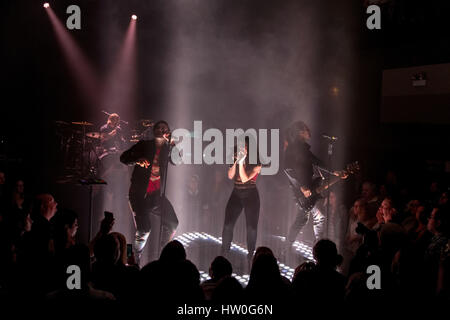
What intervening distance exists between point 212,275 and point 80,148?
488 centimetres

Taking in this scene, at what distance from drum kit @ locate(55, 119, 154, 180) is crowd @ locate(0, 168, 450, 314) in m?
3.23

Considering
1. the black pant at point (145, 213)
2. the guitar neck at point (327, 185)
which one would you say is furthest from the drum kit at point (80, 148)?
the guitar neck at point (327, 185)

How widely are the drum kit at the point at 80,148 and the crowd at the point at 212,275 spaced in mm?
3232

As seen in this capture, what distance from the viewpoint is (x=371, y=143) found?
9.95 metres

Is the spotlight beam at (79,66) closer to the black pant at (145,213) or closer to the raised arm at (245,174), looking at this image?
the black pant at (145,213)

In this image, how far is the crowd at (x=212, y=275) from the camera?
9.70 ft

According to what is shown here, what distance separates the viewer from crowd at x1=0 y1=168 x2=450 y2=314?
296cm

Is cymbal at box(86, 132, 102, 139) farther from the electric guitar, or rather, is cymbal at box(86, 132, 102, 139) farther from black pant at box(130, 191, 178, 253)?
the electric guitar

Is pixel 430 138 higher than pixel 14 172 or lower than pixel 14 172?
higher

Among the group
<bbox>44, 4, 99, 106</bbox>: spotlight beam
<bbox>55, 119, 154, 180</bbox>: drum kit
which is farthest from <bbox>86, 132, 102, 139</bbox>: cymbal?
<bbox>44, 4, 99, 106</bbox>: spotlight beam
